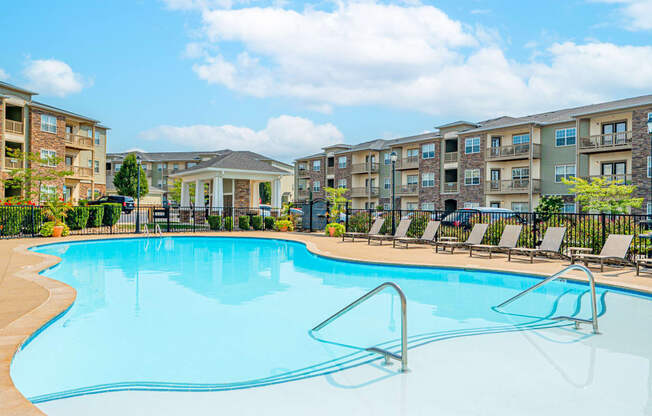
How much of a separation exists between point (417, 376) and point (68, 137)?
41.8 m

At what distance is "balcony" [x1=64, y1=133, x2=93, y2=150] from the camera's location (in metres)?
38.2

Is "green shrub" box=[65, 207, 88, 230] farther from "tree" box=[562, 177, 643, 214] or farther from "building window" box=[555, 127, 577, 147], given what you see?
"building window" box=[555, 127, 577, 147]

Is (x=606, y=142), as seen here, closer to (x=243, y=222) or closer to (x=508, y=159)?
(x=508, y=159)

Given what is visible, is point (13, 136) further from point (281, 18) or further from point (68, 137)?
point (281, 18)

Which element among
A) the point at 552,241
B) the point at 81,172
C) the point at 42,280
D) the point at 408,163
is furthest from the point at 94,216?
the point at 408,163

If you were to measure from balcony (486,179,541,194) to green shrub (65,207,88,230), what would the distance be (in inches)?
1200

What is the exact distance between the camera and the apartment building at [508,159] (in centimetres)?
3048

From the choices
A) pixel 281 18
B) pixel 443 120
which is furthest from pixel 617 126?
pixel 281 18

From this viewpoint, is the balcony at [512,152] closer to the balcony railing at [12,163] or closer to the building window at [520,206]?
the building window at [520,206]

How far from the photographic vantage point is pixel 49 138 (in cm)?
3506

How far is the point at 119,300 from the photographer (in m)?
8.44

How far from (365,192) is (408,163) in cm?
→ 689

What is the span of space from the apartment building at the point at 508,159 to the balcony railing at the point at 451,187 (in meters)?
0.09

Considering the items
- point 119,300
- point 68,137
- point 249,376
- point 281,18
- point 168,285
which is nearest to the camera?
point 249,376
